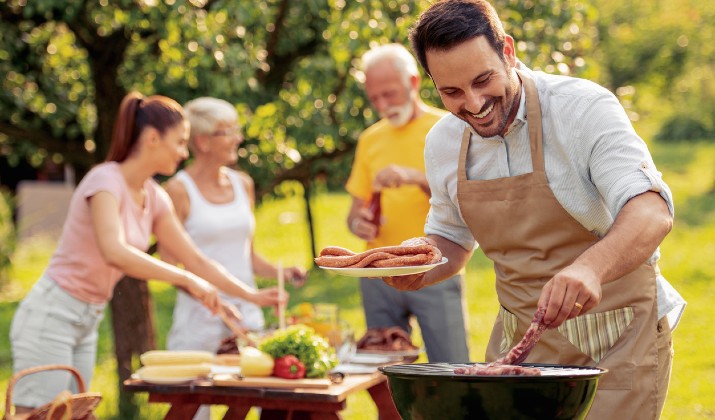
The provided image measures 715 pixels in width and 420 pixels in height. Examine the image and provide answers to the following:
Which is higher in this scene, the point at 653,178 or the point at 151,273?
the point at 653,178

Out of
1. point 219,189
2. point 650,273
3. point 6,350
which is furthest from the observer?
point 6,350

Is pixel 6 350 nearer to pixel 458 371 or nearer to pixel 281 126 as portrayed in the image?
pixel 281 126

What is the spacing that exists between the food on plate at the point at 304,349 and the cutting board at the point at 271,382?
9 cm

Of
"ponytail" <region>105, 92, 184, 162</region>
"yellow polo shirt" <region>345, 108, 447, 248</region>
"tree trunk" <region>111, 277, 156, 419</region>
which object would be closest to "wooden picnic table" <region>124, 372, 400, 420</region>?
"yellow polo shirt" <region>345, 108, 447, 248</region>

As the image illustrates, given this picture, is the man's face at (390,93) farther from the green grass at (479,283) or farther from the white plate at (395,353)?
the green grass at (479,283)

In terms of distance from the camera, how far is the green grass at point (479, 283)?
8.47 meters

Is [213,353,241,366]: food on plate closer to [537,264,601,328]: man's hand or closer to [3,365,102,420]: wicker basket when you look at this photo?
[3,365,102,420]: wicker basket

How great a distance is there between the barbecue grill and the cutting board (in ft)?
5.31

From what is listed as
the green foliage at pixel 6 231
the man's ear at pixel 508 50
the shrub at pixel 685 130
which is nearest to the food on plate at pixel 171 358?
the man's ear at pixel 508 50

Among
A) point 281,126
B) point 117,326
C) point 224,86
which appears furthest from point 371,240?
point 117,326

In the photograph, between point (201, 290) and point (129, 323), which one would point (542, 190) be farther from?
point (129, 323)

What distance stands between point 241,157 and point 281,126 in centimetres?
33

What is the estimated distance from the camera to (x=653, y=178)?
2506mm

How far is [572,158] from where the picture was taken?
2.84 m
